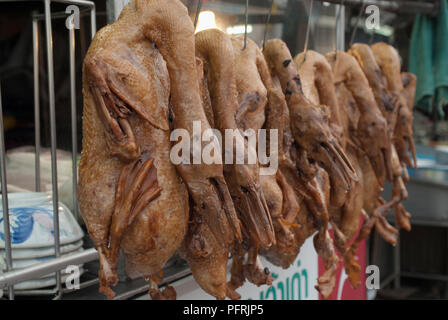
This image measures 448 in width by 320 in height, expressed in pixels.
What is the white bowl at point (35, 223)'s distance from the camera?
3.72 feet

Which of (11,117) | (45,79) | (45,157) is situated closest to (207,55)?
(45,157)

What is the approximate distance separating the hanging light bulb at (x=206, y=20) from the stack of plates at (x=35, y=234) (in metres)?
0.76

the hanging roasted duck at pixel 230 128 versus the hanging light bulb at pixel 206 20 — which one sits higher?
the hanging light bulb at pixel 206 20

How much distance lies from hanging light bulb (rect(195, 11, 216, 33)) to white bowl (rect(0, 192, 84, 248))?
0.76 meters

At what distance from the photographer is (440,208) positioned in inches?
147

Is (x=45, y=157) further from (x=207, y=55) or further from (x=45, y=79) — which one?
(x=207, y=55)

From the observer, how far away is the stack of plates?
3.71ft

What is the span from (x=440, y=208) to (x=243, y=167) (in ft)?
10.9

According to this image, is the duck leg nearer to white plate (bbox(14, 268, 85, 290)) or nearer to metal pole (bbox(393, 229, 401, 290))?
white plate (bbox(14, 268, 85, 290))

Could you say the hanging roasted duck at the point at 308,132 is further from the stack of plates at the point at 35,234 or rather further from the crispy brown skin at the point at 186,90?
the stack of plates at the point at 35,234

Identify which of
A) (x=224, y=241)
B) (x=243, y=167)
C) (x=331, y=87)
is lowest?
(x=224, y=241)


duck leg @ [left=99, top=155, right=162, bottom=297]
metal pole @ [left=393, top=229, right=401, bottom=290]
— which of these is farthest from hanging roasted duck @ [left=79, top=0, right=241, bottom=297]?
metal pole @ [left=393, top=229, right=401, bottom=290]
